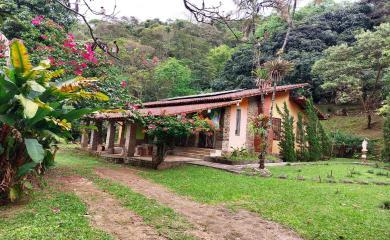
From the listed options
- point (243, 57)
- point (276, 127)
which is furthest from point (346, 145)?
point (243, 57)

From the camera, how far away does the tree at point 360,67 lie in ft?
80.8

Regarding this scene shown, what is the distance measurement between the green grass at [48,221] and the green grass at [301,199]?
3.15 m

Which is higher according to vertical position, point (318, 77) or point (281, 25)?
point (281, 25)

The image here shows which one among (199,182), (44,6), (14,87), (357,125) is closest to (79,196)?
(14,87)

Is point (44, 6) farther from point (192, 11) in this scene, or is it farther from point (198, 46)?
point (198, 46)

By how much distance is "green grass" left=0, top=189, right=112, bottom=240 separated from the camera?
4.37m

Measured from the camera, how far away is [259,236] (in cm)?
524

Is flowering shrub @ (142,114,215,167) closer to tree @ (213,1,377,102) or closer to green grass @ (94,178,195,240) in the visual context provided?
green grass @ (94,178,195,240)

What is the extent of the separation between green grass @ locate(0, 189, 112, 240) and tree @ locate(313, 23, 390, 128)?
24.1 m

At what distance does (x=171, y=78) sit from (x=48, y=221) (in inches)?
1206

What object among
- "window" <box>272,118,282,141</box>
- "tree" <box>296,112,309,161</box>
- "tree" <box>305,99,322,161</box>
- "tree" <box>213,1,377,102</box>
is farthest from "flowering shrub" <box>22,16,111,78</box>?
"tree" <box>213,1,377,102</box>

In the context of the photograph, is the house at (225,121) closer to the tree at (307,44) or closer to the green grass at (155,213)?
Answer: the green grass at (155,213)

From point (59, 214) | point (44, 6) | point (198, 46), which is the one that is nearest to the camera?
point (59, 214)

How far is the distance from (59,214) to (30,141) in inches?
54.8
